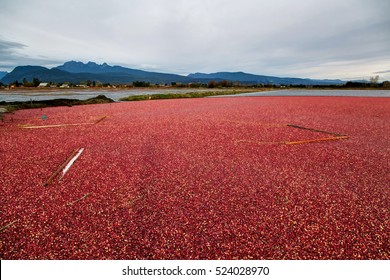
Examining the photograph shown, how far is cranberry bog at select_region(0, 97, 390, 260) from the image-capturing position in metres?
2.01

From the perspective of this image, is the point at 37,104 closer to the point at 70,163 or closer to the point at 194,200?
the point at 70,163

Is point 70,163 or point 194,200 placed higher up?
point 70,163

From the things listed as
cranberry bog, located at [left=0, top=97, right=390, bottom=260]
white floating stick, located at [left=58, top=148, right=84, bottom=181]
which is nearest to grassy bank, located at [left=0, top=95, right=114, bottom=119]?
cranberry bog, located at [left=0, top=97, right=390, bottom=260]

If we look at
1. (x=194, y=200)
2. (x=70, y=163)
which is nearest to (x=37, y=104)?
(x=70, y=163)

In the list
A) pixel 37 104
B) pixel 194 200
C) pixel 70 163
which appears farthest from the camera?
pixel 37 104

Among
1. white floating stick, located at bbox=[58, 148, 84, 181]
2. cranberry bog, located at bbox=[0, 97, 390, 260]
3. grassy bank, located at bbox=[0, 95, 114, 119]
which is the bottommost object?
cranberry bog, located at bbox=[0, 97, 390, 260]

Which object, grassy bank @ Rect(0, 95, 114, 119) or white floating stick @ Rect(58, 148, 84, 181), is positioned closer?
white floating stick @ Rect(58, 148, 84, 181)

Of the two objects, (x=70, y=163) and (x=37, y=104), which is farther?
(x=37, y=104)

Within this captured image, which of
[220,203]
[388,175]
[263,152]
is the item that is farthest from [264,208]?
[388,175]

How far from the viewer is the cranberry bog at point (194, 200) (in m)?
2.01

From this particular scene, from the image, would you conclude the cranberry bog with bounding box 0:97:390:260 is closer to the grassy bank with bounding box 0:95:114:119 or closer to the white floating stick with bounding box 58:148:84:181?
the white floating stick with bounding box 58:148:84:181

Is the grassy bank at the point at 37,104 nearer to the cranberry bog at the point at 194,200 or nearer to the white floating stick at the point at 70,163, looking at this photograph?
the cranberry bog at the point at 194,200

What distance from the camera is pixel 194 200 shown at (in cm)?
279

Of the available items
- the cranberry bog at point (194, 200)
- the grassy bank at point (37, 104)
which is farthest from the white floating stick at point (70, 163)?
the grassy bank at point (37, 104)
